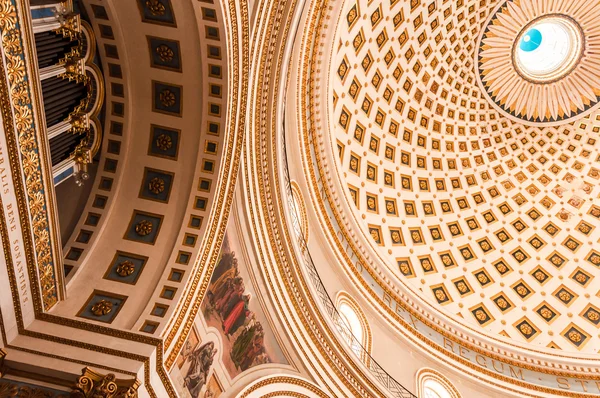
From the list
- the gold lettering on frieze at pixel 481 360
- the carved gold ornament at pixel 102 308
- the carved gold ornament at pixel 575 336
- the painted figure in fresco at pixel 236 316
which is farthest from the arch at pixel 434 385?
the carved gold ornament at pixel 102 308

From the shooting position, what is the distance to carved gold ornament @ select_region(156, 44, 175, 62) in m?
8.97

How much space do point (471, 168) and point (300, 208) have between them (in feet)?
37.8

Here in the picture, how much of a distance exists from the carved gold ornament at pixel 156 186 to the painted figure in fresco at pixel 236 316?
8.94ft

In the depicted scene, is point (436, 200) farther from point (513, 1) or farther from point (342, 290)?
point (513, 1)

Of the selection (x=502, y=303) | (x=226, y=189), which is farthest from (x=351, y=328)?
(x=502, y=303)

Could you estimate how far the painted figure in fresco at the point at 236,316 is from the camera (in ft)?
30.6

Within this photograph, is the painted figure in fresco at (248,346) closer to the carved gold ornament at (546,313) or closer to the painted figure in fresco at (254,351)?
the painted figure in fresco at (254,351)

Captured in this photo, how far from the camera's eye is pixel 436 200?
21.0 meters

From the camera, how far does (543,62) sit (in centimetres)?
2398

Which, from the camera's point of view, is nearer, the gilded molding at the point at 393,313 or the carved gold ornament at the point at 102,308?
the carved gold ornament at the point at 102,308

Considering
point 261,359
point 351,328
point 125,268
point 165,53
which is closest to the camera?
point 125,268

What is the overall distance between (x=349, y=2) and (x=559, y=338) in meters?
15.3

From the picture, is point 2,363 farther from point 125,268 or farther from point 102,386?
point 125,268

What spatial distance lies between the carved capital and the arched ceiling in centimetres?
1120
